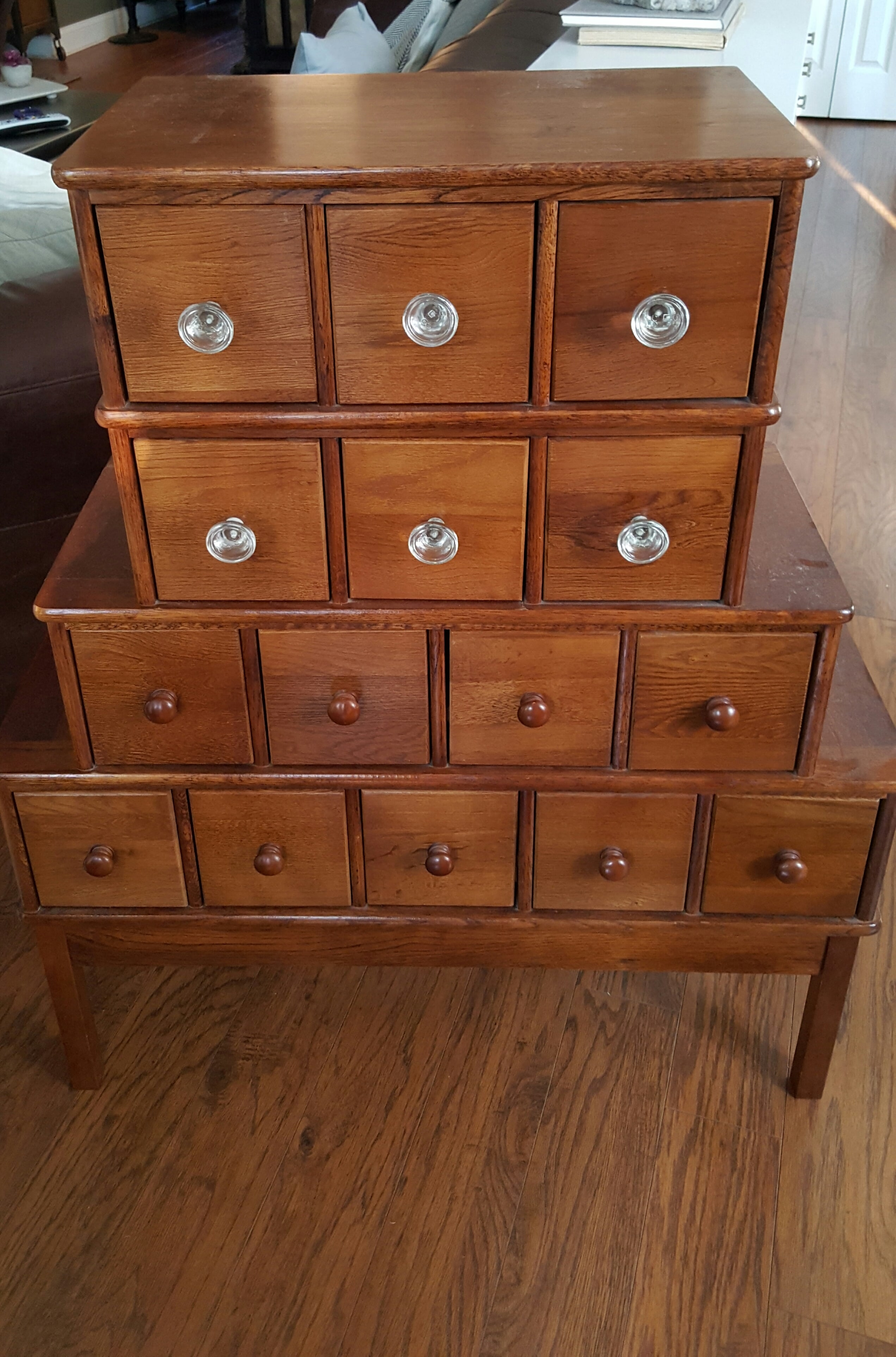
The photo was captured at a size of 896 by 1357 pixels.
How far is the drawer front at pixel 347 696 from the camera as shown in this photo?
3.69ft

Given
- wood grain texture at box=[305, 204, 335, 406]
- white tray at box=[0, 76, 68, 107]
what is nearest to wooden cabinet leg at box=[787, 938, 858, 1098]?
wood grain texture at box=[305, 204, 335, 406]

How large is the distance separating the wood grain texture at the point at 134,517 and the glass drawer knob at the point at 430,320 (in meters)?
0.26

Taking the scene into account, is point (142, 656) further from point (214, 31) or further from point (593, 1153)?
point (214, 31)

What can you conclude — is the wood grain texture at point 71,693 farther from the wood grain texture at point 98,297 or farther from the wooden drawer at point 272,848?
the wood grain texture at point 98,297

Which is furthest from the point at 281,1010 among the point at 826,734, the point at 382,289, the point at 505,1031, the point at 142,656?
the point at 382,289

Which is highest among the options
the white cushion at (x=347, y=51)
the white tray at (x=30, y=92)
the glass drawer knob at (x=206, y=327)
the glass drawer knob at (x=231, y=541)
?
the glass drawer knob at (x=206, y=327)

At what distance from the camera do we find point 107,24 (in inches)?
250

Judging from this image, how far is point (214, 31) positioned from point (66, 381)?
5986 mm

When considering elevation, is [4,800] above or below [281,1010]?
above

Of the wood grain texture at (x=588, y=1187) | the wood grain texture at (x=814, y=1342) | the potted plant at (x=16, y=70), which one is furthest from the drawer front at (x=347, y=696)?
the potted plant at (x=16, y=70)

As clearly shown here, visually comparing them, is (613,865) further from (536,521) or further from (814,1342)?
(814,1342)

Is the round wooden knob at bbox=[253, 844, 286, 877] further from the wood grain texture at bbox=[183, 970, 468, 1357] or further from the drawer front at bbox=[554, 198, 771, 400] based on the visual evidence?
the drawer front at bbox=[554, 198, 771, 400]

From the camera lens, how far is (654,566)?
1.07 m

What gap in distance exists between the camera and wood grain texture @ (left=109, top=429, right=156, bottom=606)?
3.37 feet
